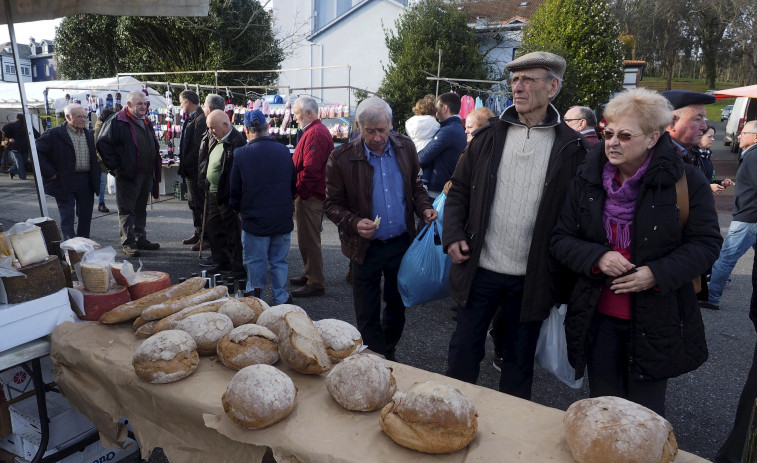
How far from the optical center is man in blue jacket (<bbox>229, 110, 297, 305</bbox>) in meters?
4.25

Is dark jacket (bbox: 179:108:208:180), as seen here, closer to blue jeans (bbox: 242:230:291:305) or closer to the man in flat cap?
blue jeans (bbox: 242:230:291:305)

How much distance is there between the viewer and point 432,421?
1327 mm

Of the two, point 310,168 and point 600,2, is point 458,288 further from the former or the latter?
point 600,2

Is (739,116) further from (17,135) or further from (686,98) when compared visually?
(17,135)

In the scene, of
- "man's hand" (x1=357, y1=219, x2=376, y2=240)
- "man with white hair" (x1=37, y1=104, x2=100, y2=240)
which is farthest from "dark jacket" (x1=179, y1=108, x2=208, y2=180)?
"man's hand" (x1=357, y1=219, x2=376, y2=240)

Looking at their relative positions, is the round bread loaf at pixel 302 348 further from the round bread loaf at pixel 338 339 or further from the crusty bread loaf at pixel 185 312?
the crusty bread loaf at pixel 185 312

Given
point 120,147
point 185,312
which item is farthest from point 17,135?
point 185,312

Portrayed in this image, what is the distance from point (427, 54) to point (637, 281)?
19.4 meters

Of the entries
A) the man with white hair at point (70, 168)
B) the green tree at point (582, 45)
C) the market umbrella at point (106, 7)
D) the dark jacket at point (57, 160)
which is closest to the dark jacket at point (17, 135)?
the man with white hair at point (70, 168)

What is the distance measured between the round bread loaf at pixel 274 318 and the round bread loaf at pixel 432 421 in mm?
636

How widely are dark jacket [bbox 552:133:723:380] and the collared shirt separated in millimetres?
5968

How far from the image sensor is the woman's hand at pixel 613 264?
6.22 ft

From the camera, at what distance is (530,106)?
92.3 inches

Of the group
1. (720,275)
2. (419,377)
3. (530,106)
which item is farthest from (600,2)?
(419,377)
